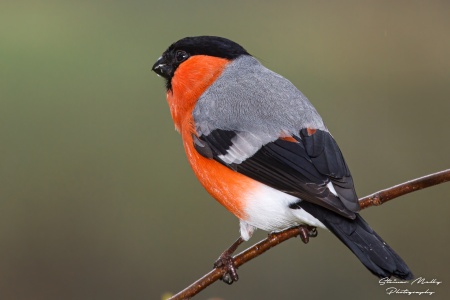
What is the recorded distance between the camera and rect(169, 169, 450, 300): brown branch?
61.4 inches

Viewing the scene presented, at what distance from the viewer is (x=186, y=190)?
3.73 meters

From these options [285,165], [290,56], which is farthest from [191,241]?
[285,165]

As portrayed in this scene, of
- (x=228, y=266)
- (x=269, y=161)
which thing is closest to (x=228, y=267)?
(x=228, y=266)

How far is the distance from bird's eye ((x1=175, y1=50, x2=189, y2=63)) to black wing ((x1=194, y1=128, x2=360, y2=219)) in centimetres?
36

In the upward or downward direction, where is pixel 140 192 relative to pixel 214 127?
downward

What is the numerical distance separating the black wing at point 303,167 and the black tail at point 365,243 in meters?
0.04

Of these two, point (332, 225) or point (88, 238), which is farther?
point (88, 238)

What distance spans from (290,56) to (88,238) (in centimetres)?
141

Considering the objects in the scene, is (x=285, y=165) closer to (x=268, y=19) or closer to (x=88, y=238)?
(x=88, y=238)

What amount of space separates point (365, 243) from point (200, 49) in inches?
31.1

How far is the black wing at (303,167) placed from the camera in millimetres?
1588

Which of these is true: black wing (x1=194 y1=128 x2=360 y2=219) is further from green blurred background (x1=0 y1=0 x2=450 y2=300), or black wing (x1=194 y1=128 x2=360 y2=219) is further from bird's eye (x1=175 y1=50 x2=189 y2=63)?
green blurred background (x1=0 y1=0 x2=450 y2=300)

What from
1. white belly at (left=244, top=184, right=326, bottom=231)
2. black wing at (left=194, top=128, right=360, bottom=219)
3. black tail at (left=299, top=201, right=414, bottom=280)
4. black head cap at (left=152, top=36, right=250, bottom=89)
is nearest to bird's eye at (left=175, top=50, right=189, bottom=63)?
black head cap at (left=152, top=36, right=250, bottom=89)

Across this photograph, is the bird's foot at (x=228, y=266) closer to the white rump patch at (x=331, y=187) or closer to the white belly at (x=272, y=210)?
the white belly at (x=272, y=210)
